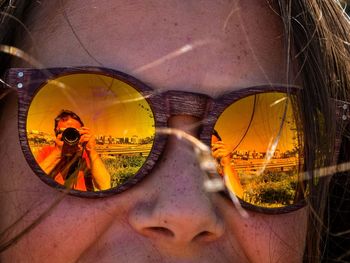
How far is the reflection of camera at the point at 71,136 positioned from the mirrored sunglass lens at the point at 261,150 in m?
0.36

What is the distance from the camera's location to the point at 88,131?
1.68m

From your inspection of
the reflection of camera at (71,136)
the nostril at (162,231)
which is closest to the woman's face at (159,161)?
the nostril at (162,231)

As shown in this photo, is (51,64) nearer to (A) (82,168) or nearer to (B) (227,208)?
(A) (82,168)

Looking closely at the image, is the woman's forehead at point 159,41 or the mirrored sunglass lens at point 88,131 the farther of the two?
the woman's forehead at point 159,41

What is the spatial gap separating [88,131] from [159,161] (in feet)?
0.68

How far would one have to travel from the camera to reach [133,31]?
5.94 ft

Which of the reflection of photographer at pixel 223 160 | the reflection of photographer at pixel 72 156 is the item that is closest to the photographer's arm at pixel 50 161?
the reflection of photographer at pixel 72 156

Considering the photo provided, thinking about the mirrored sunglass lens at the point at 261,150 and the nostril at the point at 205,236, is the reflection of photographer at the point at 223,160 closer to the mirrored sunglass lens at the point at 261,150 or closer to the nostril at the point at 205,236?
the mirrored sunglass lens at the point at 261,150

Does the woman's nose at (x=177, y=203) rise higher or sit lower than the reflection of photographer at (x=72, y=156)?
lower

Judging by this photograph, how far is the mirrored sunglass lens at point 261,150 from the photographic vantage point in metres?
1.79

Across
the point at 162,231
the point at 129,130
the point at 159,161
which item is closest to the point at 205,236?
the point at 162,231

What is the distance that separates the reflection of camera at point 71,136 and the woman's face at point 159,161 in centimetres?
15

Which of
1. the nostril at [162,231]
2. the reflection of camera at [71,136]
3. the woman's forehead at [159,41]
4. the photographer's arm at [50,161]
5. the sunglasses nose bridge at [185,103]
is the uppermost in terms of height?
the woman's forehead at [159,41]

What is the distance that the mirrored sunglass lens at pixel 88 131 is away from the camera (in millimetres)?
1670
